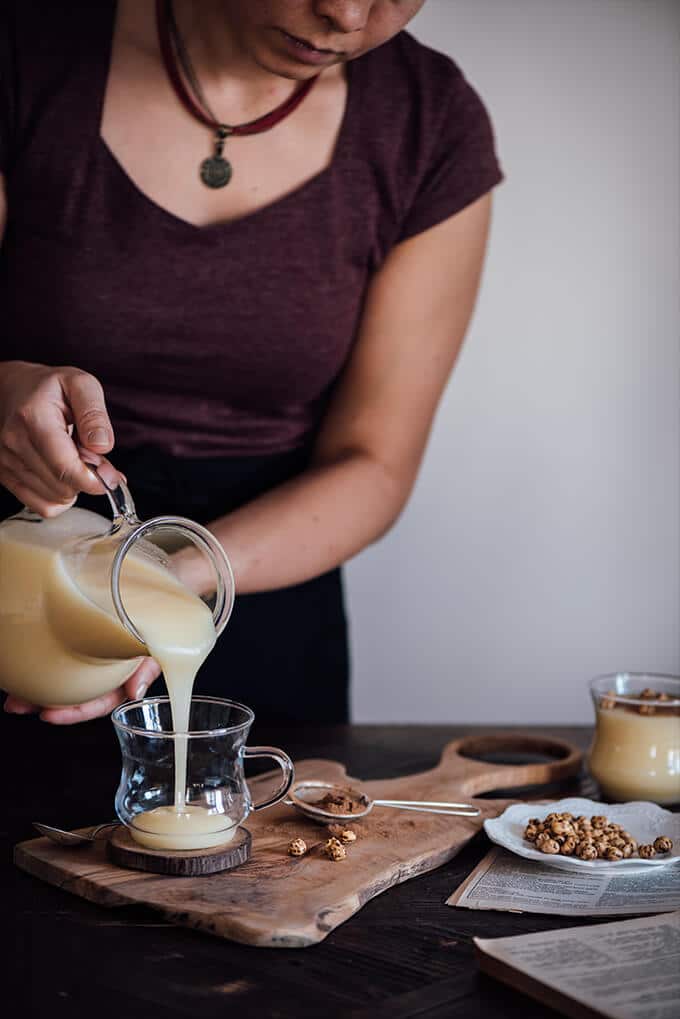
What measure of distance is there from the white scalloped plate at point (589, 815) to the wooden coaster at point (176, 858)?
9.6 inches

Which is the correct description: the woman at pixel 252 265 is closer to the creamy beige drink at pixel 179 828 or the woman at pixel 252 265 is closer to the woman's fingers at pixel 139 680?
the woman's fingers at pixel 139 680

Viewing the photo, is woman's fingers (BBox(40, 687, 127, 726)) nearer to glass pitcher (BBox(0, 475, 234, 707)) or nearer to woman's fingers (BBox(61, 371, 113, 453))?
glass pitcher (BBox(0, 475, 234, 707))

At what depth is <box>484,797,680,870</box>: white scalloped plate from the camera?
109cm

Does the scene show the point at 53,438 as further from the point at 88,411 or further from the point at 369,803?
the point at 369,803

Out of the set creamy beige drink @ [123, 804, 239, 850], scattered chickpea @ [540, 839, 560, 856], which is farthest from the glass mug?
scattered chickpea @ [540, 839, 560, 856]

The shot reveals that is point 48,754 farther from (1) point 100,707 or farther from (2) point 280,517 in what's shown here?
(2) point 280,517

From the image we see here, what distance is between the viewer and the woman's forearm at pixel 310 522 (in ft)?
5.04

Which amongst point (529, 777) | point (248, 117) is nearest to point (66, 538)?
point (529, 777)

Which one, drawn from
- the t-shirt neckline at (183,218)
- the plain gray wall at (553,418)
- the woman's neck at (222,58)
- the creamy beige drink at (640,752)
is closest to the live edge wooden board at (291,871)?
the creamy beige drink at (640,752)

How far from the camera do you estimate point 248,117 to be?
1602 millimetres

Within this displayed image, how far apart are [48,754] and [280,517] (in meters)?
0.39

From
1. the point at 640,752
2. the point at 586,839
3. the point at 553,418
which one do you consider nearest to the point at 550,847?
the point at 586,839

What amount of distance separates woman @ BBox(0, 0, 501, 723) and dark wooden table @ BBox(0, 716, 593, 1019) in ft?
1.85

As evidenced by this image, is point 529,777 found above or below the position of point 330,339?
below
